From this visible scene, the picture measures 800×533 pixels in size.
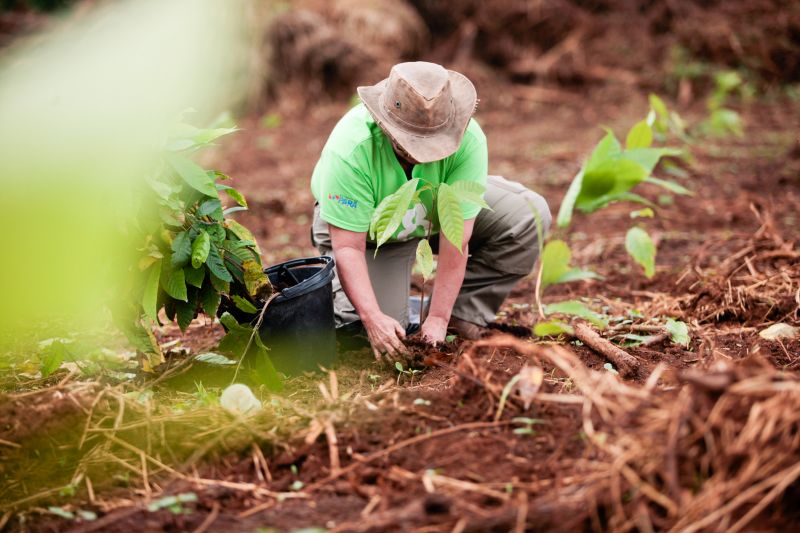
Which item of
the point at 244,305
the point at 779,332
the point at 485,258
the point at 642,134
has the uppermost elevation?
the point at 642,134

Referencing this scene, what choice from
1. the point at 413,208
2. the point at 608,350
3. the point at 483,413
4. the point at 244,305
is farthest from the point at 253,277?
the point at 608,350

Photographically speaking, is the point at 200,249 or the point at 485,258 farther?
the point at 485,258

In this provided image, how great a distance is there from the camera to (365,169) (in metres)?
2.44

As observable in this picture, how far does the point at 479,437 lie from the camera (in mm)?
1749

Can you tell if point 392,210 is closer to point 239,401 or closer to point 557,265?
point 557,265

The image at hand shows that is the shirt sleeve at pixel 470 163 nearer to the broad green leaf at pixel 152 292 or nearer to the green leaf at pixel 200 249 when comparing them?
the green leaf at pixel 200 249

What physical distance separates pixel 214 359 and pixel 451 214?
33.7 inches

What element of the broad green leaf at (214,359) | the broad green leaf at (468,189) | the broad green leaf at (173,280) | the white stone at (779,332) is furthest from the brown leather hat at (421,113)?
the white stone at (779,332)

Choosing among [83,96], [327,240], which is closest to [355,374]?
[327,240]

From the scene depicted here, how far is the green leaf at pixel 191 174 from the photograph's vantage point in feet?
7.01

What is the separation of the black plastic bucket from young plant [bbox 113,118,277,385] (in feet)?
0.24

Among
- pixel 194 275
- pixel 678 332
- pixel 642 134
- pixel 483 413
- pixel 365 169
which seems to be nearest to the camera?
pixel 483 413

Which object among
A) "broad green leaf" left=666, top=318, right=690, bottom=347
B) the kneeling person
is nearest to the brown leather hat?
the kneeling person

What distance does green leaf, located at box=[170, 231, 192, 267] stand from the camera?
7.12 feet
